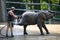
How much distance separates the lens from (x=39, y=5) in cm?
2462

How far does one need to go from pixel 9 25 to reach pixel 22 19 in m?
1.36

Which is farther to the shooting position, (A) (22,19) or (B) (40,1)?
(B) (40,1)

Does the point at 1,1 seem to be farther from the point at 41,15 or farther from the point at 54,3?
the point at 41,15

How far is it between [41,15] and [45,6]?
919 centimetres

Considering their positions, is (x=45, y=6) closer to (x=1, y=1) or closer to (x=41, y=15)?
(x=1, y=1)

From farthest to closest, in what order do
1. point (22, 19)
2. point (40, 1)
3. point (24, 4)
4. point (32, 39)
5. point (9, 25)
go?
point (40, 1), point (24, 4), point (22, 19), point (9, 25), point (32, 39)

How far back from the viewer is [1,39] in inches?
521

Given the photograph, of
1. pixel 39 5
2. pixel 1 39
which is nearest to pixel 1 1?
pixel 39 5

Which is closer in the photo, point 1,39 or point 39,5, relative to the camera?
point 1,39

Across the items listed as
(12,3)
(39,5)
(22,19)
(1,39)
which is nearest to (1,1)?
(12,3)

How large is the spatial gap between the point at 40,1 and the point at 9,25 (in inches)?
484

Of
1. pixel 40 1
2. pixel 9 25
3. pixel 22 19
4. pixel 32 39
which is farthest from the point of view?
pixel 40 1

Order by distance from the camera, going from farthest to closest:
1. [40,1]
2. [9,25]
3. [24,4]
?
[40,1] < [24,4] < [9,25]

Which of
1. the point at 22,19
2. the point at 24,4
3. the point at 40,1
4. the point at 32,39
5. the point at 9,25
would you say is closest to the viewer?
the point at 32,39
